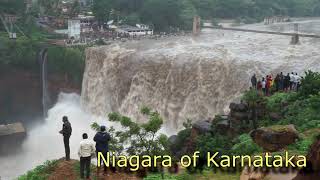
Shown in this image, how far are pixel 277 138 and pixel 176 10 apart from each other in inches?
1912

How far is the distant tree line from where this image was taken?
59.8 metres

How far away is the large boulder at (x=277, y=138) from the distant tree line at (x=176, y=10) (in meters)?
46.7

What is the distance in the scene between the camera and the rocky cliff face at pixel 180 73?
88.0 feet

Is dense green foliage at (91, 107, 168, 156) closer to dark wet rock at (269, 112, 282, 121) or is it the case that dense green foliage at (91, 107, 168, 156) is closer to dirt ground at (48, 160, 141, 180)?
dirt ground at (48, 160, 141, 180)

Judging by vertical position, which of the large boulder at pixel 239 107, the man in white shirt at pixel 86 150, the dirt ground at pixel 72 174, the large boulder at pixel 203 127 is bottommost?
the large boulder at pixel 203 127

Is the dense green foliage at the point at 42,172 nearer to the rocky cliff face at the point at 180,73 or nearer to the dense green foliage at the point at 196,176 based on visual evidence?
the dense green foliage at the point at 196,176

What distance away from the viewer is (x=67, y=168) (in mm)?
12398

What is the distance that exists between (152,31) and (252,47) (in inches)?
888

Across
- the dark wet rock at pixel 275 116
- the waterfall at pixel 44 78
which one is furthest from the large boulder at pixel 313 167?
the waterfall at pixel 44 78

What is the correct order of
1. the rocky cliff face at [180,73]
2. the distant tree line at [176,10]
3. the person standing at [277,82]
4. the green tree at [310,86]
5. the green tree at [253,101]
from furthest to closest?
the distant tree line at [176,10] < the rocky cliff face at [180,73] < the person standing at [277,82] < the green tree at [310,86] < the green tree at [253,101]

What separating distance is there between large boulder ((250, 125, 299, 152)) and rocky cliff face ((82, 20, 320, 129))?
12.1 metres

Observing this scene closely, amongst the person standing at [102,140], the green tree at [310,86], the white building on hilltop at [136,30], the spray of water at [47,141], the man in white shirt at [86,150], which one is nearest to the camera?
the person standing at [102,140]

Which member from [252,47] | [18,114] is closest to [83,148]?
[252,47]

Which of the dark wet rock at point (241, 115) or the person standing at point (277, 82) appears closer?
the dark wet rock at point (241, 115)
